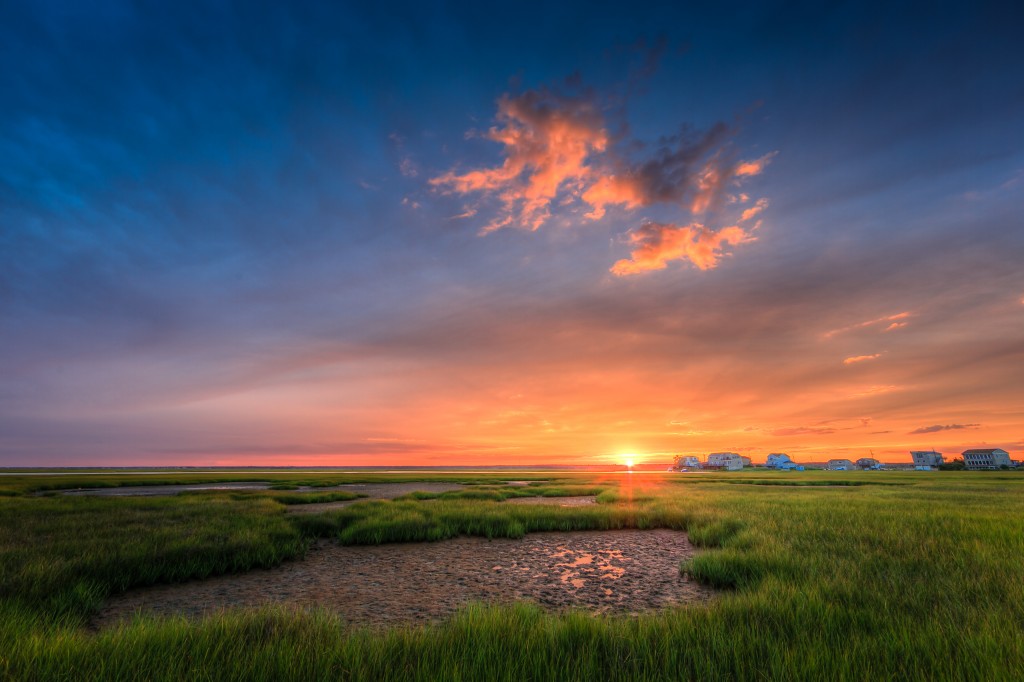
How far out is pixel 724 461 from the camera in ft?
552

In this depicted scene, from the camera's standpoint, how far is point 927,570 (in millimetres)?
6395

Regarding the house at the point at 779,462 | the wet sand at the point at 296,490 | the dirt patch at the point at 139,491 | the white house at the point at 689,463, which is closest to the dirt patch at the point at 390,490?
the wet sand at the point at 296,490

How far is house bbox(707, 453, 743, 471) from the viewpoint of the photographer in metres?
161

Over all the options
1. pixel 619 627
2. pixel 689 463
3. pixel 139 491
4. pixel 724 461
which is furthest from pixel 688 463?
pixel 619 627

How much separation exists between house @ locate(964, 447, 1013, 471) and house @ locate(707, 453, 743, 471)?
207 feet

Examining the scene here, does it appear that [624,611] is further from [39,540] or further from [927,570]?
[39,540]

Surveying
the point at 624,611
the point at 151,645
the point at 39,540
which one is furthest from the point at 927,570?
the point at 39,540

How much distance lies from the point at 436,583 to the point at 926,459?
21499cm

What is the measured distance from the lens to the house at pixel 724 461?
161 meters

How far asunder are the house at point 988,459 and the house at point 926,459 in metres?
12.4

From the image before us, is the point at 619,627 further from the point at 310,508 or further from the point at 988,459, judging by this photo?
the point at 988,459

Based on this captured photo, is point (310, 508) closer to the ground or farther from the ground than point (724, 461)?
farther from the ground

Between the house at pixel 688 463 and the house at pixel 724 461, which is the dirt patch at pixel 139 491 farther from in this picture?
the house at pixel 688 463

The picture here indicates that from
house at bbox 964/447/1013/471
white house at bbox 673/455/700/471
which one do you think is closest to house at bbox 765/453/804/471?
white house at bbox 673/455/700/471
